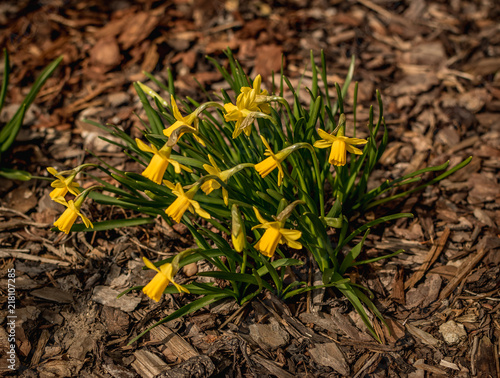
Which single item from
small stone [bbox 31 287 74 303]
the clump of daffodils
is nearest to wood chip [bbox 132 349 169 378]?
the clump of daffodils

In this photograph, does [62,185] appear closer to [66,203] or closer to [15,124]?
[66,203]

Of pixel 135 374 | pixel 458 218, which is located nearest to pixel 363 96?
pixel 458 218

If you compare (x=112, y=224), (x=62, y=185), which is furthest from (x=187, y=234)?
(x=62, y=185)

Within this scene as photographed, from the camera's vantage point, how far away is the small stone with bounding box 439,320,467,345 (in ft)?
6.82

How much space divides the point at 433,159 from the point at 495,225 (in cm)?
66

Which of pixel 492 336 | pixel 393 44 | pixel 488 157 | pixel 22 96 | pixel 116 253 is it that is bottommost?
pixel 492 336

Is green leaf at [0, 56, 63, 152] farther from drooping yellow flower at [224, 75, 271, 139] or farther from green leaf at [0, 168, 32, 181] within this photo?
drooping yellow flower at [224, 75, 271, 139]

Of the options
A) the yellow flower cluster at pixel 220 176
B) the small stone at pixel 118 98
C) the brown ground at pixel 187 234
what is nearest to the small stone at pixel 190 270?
the brown ground at pixel 187 234

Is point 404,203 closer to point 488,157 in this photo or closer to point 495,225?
point 495,225

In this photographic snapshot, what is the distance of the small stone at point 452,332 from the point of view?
6.82ft

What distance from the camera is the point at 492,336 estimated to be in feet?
6.84

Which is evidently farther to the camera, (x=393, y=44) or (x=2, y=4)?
(x=2, y=4)

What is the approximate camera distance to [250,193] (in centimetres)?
212

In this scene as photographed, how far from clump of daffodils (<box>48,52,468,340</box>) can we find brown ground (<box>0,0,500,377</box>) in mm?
209
